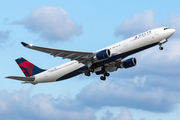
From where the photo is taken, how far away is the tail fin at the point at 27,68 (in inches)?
2395

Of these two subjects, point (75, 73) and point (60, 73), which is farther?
point (60, 73)

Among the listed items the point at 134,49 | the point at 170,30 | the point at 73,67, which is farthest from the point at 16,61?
the point at 170,30

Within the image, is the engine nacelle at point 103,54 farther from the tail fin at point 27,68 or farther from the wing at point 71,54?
the tail fin at point 27,68

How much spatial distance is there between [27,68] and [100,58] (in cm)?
1712

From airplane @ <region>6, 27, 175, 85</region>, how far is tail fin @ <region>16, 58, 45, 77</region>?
20 cm

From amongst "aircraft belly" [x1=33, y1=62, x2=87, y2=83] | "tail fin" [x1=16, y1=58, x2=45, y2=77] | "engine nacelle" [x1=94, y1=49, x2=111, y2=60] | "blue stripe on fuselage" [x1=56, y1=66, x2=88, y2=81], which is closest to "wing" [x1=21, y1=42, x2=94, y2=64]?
"blue stripe on fuselage" [x1=56, y1=66, x2=88, y2=81]

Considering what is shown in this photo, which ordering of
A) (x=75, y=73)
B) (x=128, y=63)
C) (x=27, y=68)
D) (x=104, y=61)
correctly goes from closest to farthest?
(x=104, y=61)
(x=75, y=73)
(x=128, y=63)
(x=27, y=68)

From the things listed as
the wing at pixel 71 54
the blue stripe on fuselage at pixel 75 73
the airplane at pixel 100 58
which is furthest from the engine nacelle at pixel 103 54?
the blue stripe on fuselage at pixel 75 73

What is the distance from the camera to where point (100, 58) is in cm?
5138

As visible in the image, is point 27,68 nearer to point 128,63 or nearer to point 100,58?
point 100,58

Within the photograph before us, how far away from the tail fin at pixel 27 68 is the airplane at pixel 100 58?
20cm

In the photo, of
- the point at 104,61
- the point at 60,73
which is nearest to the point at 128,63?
the point at 104,61

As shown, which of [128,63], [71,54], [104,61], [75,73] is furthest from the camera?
[128,63]

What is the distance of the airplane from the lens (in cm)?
5103
